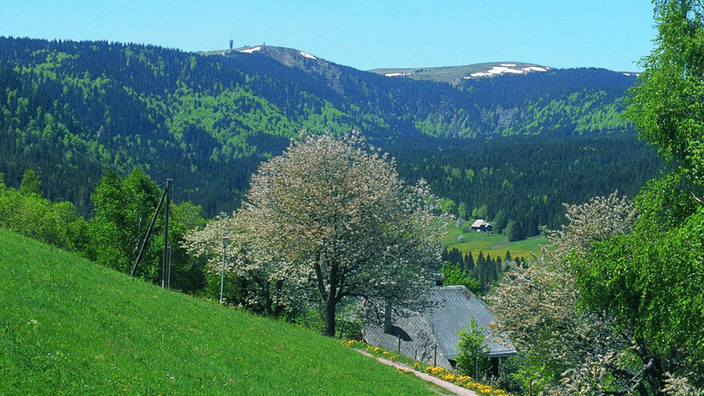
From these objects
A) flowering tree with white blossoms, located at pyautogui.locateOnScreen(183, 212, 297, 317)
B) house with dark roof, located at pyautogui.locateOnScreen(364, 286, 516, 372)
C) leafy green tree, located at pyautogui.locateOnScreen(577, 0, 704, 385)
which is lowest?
house with dark roof, located at pyautogui.locateOnScreen(364, 286, 516, 372)

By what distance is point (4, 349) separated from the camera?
13.7 meters

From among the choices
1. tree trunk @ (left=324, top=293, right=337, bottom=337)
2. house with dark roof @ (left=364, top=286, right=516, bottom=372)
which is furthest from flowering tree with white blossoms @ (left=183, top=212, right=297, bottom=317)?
house with dark roof @ (left=364, top=286, right=516, bottom=372)

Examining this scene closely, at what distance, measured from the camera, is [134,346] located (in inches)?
682

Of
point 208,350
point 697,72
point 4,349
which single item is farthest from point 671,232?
point 4,349

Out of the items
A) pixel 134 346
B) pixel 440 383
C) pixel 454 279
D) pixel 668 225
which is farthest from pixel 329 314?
pixel 454 279

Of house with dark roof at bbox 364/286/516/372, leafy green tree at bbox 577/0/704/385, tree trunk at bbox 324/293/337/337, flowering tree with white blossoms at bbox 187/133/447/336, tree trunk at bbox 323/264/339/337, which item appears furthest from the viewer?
house with dark roof at bbox 364/286/516/372

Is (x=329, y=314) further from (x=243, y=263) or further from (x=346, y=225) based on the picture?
(x=243, y=263)

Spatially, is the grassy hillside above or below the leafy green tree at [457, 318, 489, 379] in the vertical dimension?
above

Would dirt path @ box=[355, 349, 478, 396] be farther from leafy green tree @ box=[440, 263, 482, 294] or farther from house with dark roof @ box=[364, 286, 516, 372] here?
leafy green tree @ box=[440, 263, 482, 294]

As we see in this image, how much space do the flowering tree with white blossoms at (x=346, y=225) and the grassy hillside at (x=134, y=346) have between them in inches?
353

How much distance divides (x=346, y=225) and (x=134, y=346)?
66.7ft

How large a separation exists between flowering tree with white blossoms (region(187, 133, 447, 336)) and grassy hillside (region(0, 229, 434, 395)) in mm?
8978

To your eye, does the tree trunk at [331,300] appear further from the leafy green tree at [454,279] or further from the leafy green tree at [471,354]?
the leafy green tree at [454,279]

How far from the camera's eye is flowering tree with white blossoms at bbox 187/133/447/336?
123 feet
